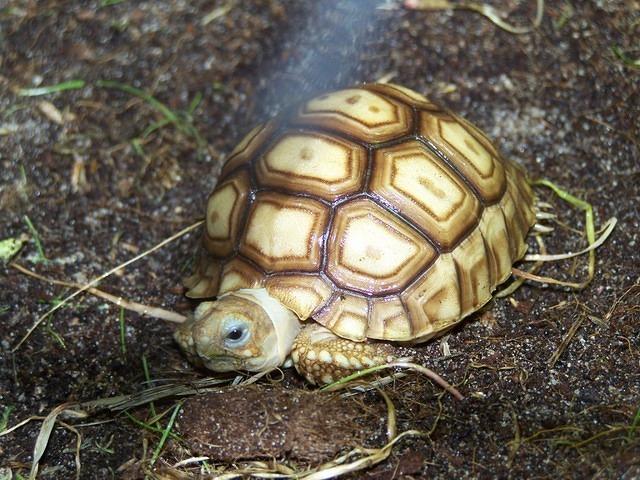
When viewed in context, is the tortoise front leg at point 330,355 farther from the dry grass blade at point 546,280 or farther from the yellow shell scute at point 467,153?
the yellow shell scute at point 467,153

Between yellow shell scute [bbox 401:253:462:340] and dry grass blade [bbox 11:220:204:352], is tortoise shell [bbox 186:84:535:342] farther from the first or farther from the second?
dry grass blade [bbox 11:220:204:352]

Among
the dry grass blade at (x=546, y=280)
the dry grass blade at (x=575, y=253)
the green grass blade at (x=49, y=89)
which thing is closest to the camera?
the dry grass blade at (x=546, y=280)

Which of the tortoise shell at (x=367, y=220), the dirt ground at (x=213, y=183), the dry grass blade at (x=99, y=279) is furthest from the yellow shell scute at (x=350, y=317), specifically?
the dry grass blade at (x=99, y=279)

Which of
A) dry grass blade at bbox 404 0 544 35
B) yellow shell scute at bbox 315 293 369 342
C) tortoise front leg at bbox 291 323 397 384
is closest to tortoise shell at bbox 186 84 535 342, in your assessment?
yellow shell scute at bbox 315 293 369 342

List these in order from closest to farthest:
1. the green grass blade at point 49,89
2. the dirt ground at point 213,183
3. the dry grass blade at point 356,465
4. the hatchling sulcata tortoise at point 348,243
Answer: the dry grass blade at point 356,465 → the dirt ground at point 213,183 → the hatchling sulcata tortoise at point 348,243 → the green grass blade at point 49,89

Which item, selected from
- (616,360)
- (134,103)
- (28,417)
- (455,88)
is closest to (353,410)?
(616,360)

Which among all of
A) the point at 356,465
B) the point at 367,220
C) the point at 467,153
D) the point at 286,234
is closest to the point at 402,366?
the point at 356,465
